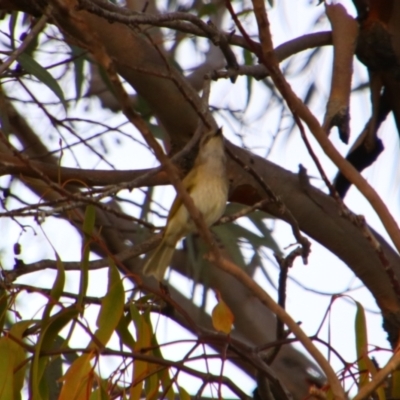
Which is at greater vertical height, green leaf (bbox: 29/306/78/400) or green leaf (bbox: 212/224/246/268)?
green leaf (bbox: 212/224/246/268)

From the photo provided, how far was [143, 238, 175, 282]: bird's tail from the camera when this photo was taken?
3273 mm

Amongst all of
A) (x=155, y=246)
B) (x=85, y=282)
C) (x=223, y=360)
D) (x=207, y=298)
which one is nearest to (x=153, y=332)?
(x=85, y=282)

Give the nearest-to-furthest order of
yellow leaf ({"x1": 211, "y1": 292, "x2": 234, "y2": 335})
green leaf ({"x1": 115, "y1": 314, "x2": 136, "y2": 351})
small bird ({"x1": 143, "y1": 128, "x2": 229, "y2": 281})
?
yellow leaf ({"x1": 211, "y1": 292, "x2": 234, "y2": 335}) < green leaf ({"x1": 115, "y1": 314, "x2": 136, "y2": 351}) < small bird ({"x1": 143, "y1": 128, "x2": 229, "y2": 281})

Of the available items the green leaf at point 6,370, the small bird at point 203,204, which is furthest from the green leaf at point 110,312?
the small bird at point 203,204

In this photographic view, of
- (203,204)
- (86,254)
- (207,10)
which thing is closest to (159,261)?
(203,204)

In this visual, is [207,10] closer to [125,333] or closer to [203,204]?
[203,204]

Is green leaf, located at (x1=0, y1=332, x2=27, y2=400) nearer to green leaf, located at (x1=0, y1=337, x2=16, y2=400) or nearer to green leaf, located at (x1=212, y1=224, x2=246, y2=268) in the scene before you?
green leaf, located at (x1=0, y1=337, x2=16, y2=400)

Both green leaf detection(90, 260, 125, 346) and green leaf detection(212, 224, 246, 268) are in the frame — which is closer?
green leaf detection(90, 260, 125, 346)

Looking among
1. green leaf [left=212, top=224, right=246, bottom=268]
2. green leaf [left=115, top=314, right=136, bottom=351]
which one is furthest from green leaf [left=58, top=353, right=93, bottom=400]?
green leaf [left=212, top=224, right=246, bottom=268]

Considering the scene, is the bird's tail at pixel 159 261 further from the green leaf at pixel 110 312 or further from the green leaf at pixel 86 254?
the green leaf at pixel 110 312

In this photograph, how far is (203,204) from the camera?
332 cm

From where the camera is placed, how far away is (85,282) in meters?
2.36

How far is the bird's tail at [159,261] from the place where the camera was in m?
3.27

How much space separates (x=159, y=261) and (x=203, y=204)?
0.27 meters
